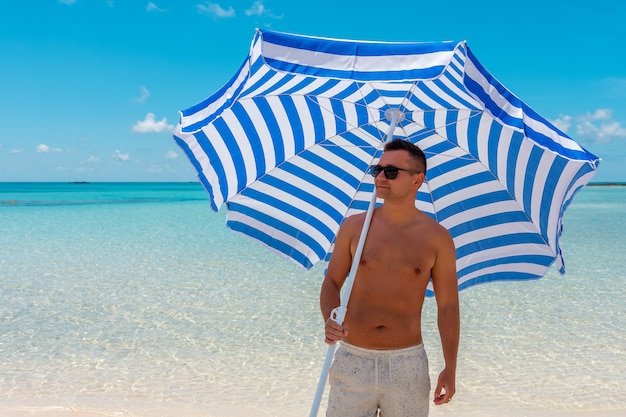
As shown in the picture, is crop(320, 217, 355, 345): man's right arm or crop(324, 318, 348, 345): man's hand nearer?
crop(324, 318, 348, 345): man's hand

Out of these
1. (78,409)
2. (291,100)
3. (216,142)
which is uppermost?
(291,100)

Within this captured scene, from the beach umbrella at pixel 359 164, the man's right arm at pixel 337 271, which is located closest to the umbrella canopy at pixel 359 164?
the beach umbrella at pixel 359 164

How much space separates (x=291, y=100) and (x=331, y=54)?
762mm

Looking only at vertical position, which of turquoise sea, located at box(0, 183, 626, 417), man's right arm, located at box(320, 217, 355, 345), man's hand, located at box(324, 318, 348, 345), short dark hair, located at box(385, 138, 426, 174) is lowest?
turquoise sea, located at box(0, 183, 626, 417)

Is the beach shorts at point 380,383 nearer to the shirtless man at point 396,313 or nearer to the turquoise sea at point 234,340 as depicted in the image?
the shirtless man at point 396,313

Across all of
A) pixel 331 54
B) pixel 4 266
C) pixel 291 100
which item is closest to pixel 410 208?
pixel 331 54

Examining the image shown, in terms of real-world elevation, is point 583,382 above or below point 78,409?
above

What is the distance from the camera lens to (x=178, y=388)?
4574 millimetres

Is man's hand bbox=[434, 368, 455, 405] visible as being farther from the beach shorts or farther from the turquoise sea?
the turquoise sea

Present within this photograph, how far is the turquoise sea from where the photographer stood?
4383 millimetres

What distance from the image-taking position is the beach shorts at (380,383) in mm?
2000

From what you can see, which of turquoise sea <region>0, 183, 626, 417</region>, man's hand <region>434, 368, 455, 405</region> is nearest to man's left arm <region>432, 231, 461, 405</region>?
man's hand <region>434, 368, 455, 405</region>

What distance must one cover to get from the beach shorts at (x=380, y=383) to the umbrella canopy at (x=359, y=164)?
3.13 feet

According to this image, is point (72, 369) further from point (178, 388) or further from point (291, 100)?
point (291, 100)
